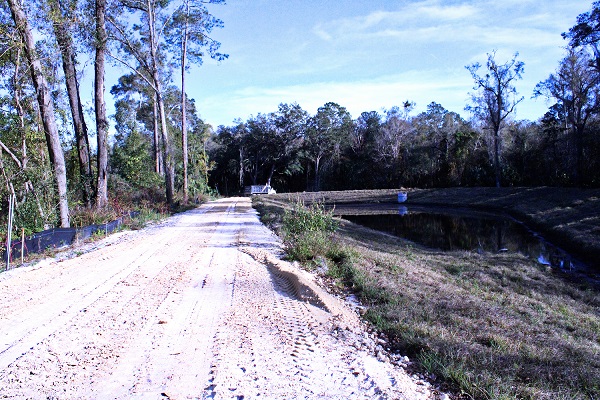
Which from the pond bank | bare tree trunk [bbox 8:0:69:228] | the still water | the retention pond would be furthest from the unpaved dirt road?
the still water

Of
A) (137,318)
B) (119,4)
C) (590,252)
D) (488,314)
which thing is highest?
Result: (119,4)

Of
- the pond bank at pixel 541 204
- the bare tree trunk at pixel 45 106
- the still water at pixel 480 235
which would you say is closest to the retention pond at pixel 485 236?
the still water at pixel 480 235

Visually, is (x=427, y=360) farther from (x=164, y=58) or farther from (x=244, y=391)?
(x=164, y=58)

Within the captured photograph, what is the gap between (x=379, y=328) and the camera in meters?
5.20

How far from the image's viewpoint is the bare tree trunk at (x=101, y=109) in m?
18.5

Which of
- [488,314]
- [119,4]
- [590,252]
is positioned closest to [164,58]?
[119,4]

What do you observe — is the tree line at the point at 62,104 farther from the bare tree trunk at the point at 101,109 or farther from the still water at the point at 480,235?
the still water at the point at 480,235

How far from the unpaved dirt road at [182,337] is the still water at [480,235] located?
11.5 metres

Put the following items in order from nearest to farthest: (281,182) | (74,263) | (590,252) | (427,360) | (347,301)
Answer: (427,360) → (347,301) → (74,263) → (590,252) → (281,182)

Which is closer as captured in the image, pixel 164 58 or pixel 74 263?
pixel 74 263

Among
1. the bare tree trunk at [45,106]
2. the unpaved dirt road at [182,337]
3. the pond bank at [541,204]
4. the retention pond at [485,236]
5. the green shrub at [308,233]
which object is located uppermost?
the bare tree trunk at [45,106]

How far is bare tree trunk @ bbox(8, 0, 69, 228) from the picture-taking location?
12.9 meters

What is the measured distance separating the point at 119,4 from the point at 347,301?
931 inches

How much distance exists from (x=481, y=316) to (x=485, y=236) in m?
16.7
